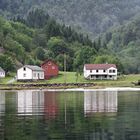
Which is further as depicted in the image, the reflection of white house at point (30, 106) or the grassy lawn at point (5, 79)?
the grassy lawn at point (5, 79)

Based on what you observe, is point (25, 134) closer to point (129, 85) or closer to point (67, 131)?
point (67, 131)

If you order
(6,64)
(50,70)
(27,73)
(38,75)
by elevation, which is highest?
(6,64)

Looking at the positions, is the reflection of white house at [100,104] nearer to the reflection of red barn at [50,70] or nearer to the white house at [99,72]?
the white house at [99,72]

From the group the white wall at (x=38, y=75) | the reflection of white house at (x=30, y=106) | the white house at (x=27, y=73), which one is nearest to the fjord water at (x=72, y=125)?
the reflection of white house at (x=30, y=106)

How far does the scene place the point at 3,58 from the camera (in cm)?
16575

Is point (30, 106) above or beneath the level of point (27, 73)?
beneath

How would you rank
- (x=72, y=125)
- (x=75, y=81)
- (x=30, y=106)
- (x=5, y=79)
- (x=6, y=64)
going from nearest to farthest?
1. (x=72, y=125)
2. (x=30, y=106)
3. (x=75, y=81)
4. (x=5, y=79)
5. (x=6, y=64)

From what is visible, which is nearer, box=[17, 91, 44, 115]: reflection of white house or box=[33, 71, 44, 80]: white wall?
box=[17, 91, 44, 115]: reflection of white house

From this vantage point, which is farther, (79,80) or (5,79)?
(5,79)

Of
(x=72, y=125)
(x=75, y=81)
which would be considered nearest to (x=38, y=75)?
(x=75, y=81)

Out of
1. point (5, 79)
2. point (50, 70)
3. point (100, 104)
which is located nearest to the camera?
point (100, 104)

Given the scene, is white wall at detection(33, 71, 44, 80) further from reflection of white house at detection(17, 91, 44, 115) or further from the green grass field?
reflection of white house at detection(17, 91, 44, 115)

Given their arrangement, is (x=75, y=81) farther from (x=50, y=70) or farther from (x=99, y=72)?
(x=50, y=70)

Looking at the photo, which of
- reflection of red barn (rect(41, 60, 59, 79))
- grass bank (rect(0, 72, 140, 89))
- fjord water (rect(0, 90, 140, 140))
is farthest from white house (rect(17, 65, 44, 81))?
fjord water (rect(0, 90, 140, 140))
